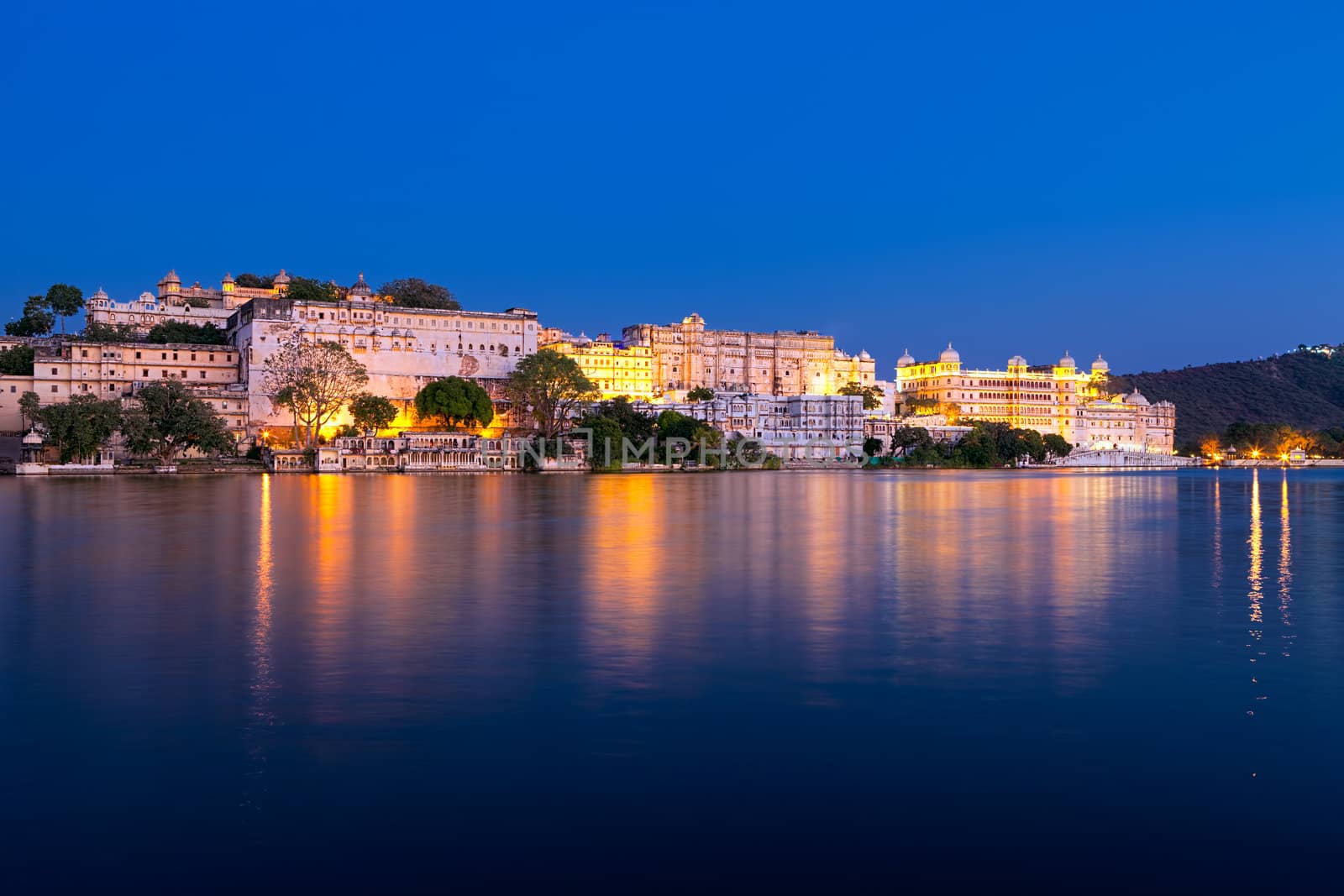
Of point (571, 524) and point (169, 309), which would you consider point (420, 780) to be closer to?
point (571, 524)

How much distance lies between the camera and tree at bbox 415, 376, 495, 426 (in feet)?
241

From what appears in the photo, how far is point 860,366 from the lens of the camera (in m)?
123

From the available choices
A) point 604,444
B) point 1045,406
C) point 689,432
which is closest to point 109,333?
point 604,444

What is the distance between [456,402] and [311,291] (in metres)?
24.7

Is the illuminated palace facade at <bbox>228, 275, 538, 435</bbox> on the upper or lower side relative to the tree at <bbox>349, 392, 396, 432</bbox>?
upper

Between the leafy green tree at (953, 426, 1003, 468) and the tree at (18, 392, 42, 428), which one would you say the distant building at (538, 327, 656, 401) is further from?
the tree at (18, 392, 42, 428)

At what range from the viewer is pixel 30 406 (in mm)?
63781

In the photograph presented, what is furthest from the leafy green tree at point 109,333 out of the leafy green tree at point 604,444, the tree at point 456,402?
the leafy green tree at point 604,444

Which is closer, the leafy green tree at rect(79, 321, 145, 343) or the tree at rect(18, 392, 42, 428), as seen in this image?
the tree at rect(18, 392, 42, 428)

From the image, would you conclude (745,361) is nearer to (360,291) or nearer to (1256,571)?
(360,291)

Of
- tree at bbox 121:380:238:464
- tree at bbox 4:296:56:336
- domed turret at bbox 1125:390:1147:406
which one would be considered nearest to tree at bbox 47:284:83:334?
tree at bbox 4:296:56:336

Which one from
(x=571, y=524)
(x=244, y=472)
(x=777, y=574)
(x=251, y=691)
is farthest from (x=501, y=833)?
(x=244, y=472)

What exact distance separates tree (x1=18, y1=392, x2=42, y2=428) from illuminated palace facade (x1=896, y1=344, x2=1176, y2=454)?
8725cm

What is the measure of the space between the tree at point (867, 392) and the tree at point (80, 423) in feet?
210
